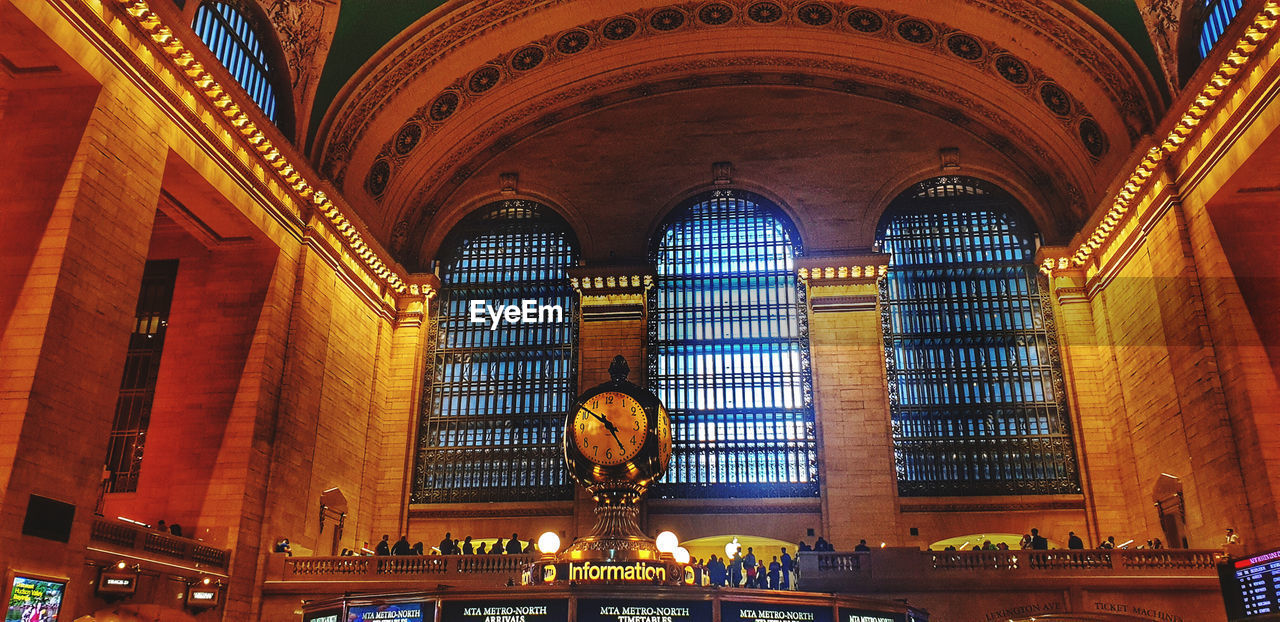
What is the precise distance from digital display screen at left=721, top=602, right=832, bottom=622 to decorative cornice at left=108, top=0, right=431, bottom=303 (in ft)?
44.0

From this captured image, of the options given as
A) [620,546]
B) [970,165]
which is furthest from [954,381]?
[620,546]

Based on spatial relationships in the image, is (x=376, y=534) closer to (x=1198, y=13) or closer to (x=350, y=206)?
(x=350, y=206)

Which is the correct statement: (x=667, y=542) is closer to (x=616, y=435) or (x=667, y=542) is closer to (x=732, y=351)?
(x=616, y=435)

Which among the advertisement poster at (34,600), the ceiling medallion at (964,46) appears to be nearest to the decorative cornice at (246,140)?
the advertisement poster at (34,600)

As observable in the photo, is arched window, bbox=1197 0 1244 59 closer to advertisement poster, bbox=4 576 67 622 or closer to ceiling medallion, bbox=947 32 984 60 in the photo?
ceiling medallion, bbox=947 32 984 60

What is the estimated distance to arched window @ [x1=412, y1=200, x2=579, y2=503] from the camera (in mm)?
22453

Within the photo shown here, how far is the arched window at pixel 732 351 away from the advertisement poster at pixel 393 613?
1759 cm

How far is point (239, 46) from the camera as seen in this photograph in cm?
1838

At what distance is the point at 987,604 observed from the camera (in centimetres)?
1598

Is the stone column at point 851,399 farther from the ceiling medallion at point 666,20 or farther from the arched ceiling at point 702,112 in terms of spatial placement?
the ceiling medallion at point 666,20

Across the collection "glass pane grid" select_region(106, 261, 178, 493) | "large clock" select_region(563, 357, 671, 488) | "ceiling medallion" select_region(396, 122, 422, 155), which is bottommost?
"large clock" select_region(563, 357, 671, 488)

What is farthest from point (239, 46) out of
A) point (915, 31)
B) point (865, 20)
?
point (915, 31)

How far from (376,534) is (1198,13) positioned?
20.5 meters

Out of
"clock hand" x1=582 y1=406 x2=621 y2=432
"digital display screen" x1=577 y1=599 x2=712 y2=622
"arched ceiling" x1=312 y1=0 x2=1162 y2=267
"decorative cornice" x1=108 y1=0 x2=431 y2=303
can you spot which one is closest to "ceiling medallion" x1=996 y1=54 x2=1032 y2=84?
"arched ceiling" x1=312 y1=0 x2=1162 y2=267
